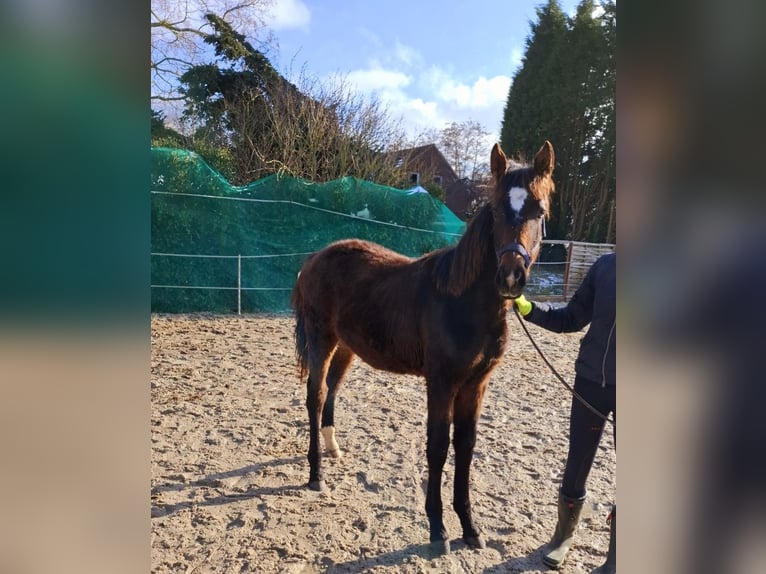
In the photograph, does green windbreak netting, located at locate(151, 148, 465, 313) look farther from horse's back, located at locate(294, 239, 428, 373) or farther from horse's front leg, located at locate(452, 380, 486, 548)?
horse's front leg, located at locate(452, 380, 486, 548)

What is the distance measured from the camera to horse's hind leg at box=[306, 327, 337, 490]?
2.95 metres

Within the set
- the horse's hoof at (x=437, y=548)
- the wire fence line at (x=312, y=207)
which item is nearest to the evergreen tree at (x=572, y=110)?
the wire fence line at (x=312, y=207)

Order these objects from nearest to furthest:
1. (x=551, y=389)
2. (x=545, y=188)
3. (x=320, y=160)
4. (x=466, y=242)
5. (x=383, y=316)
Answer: (x=545, y=188) → (x=466, y=242) → (x=383, y=316) → (x=551, y=389) → (x=320, y=160)

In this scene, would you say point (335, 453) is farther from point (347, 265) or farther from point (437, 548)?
point (347, 265)

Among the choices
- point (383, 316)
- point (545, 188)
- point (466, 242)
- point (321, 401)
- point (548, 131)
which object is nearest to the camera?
point (545, 188)

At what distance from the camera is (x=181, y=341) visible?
6301 mm

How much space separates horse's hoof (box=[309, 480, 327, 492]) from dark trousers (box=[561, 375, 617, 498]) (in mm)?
1435

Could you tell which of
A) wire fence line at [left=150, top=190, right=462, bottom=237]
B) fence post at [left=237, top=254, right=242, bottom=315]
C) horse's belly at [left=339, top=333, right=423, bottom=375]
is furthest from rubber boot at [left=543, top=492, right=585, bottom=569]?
wire fence line at [left=150, top=190, right=462, bottom=237]

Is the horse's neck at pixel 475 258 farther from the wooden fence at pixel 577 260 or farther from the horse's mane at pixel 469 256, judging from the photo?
the wooden fence at pixel 577 260

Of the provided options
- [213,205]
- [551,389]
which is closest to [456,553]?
[551,389]
